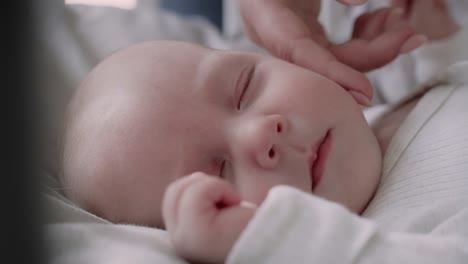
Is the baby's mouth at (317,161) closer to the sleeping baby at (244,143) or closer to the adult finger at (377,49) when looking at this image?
the sleeping baby at (244,143)

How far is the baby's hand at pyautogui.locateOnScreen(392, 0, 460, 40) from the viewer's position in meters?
1.01

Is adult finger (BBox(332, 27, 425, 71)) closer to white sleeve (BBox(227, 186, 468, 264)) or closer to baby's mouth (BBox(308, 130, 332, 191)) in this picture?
baby's mouth (BBox(308, 130, 332, 191))

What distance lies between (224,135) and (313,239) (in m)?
0.22

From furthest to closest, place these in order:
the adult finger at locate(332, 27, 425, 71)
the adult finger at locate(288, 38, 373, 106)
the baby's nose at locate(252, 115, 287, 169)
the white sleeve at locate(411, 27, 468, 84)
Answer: the white sleeve at locate(411, 27, 468, 84)
the adult finger at locate(332, 27, 425, 71)
the adult finger at locate(288, 38, 373, 106)
the baby's nose at locate(252, 115, 287, 169)

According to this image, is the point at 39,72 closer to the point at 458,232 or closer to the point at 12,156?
the point at 12,156

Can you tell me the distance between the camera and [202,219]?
1.26 feet

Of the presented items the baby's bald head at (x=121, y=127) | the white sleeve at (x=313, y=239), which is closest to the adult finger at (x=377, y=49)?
the baby's bald head at (x=121, y=127)

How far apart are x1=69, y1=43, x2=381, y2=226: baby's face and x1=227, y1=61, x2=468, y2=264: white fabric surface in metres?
0.05

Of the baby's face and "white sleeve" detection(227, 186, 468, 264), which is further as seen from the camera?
the baby's face

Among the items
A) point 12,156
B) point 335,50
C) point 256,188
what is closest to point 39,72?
point 12,156

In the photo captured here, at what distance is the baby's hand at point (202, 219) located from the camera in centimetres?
39

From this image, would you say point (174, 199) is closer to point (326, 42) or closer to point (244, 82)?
point (244, 82)

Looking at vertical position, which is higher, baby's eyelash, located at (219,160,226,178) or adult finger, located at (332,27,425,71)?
baby's eyelash, located at (219,160,226,178)

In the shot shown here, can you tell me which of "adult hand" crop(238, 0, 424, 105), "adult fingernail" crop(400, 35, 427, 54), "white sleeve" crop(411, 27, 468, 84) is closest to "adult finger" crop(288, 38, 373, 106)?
"adult hand" crop(238, 0, 424, 105)
